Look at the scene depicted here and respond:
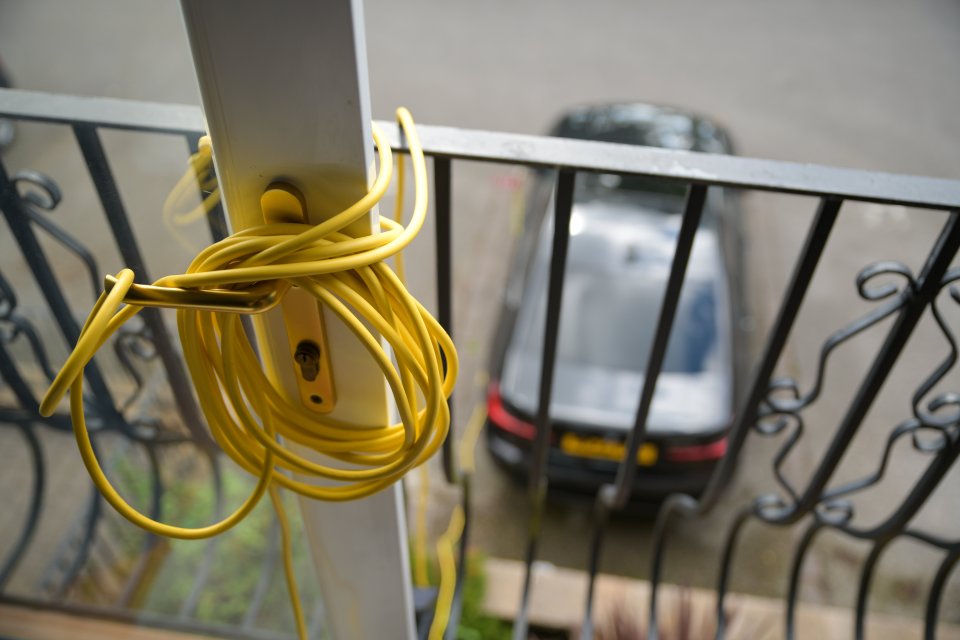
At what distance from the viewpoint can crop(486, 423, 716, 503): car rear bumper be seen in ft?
9.00

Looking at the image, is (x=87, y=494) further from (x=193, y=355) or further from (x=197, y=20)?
(x=197, y=20)

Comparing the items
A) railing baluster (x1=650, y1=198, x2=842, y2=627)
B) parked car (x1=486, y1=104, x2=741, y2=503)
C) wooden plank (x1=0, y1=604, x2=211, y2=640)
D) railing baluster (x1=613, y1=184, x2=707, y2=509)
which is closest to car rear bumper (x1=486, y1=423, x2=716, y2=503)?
parked car (x1=486, y1=104, x2=741, y2=503)

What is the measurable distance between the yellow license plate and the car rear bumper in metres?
0.02

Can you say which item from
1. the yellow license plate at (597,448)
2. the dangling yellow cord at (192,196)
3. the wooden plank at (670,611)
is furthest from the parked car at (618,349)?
the dangling yellow cord at (192,196)

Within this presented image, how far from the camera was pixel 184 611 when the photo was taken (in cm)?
139

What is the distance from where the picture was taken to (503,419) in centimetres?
285

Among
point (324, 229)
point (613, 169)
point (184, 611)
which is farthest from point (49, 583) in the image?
point (613, 169)

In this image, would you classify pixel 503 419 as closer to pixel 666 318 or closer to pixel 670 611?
pixel 670 611

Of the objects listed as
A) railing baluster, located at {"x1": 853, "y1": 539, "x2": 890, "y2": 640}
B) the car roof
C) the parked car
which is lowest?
the parked car

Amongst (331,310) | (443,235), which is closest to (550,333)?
(443,235)

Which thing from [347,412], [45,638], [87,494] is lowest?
[45,638]

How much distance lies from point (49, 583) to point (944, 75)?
6.83 m

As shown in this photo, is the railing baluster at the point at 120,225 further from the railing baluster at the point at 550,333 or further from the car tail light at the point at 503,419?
the car tail light at the point at 503,419

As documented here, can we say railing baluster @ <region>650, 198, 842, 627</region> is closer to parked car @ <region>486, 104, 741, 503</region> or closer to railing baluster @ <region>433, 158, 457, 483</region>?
railing baluster @ <region>433, 158, 457, 483</region>
